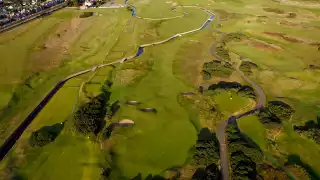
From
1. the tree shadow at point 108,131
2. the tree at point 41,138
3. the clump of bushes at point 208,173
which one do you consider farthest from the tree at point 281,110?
the tree at point 41,138

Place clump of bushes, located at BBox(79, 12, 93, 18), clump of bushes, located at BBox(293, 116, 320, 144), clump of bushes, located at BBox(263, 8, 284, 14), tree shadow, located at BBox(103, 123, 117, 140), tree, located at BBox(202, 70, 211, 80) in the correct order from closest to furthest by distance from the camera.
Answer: clump of bushes, located at BBox(293, 116, 320, 144) < tree shadow, located at BBox(103, 123, 117, 140) < tree, located at BBox(202, 70, 211, 80) < clump of bushes, located at BBox(79, 12, 93, 18) < clump of bushes, located at BBox(263, 8, 284, 14)

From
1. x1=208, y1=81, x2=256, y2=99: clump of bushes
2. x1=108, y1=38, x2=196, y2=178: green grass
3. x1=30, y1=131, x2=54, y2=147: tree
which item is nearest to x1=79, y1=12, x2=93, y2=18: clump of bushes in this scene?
x1=108, y1=38, x2=196, y2=178: green grass

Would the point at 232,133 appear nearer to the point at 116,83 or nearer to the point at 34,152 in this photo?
the point at 116,83

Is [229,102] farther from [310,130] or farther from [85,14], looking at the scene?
[85,14]

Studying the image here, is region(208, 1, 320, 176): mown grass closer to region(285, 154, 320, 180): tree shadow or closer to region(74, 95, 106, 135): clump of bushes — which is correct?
region(285, 154, 320, 180): tree shadow

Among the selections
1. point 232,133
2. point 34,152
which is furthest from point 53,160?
point 232,133
